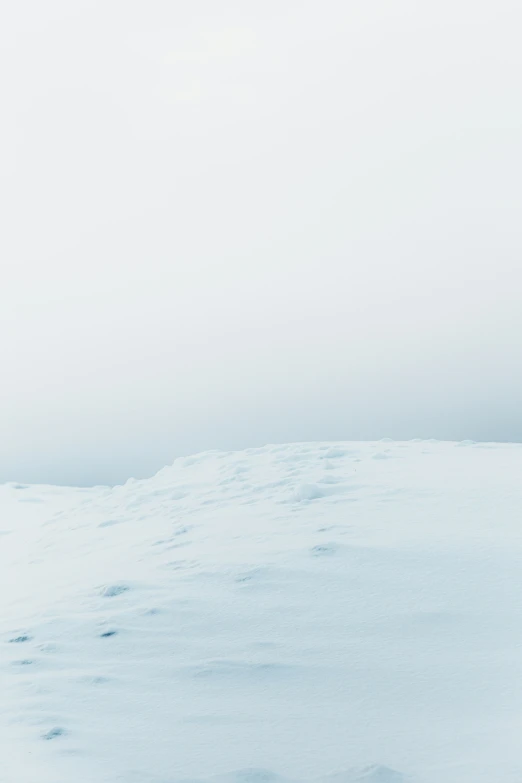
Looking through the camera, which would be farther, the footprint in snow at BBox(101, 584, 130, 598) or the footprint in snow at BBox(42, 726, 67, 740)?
the footprint in snow at BBox(101, 584, 130, 598)

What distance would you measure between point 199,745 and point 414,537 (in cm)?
252

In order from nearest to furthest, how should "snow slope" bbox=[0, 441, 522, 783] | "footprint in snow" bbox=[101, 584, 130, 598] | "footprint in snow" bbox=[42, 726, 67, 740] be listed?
"snow slope" bbox=[0, 441, 522, 783] → "footprint in snow" bbox=[42, 726, 67, 740] → "footprint in snow" bbox=[101, 584, 130, 598]

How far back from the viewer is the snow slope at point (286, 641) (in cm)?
344

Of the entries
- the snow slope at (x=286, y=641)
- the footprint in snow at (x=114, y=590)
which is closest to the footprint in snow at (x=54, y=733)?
the snow slope at (x=286, y=641)

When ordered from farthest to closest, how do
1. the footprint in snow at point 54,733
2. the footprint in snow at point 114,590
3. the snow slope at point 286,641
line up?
the footprint in snow at point 114,590, the footprint in snow at point 54,733, the snow slope at point 286,641

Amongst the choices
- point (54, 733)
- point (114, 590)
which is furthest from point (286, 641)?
point (114, 590)

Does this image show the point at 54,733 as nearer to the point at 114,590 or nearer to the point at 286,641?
the point at 286,641

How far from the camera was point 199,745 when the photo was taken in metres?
3.58

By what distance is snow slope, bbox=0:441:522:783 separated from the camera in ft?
11.3

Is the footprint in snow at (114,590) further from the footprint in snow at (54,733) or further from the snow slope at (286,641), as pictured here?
the footprint in snow at (54,733)

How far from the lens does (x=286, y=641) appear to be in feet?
14.6

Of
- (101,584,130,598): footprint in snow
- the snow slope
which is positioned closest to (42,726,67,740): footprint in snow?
the snow slope

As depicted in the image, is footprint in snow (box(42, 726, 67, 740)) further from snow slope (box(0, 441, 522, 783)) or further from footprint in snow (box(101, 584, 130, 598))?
footprint in snow (box(101, 584, 130, 598))

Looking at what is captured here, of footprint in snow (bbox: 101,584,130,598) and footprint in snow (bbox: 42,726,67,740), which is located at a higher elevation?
footprint in snow (bbox: 101,584,130,598)
